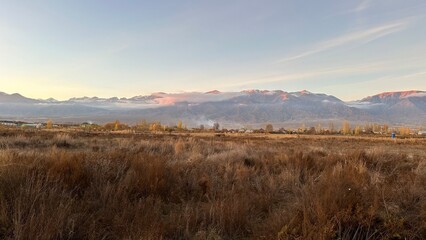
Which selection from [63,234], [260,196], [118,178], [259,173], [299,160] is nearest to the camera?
[63,234]

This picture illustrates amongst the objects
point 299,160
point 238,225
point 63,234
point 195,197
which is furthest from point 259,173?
point 63,234

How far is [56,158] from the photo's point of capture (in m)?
7.36

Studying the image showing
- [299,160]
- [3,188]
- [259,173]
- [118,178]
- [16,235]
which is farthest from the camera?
[299,160]

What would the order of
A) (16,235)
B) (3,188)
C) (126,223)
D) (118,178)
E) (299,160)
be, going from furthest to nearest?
(299,160) → (118,178) → (3,188) → (126,223) → (16,235)

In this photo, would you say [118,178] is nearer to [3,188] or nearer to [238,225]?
[3,188]

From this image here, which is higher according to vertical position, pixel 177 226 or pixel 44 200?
pixel 44 200

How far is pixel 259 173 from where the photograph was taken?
35.2ft

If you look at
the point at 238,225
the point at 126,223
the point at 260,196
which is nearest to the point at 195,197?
the point at 260,196

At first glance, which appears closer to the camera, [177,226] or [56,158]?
[177,226]

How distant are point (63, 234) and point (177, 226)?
58.3 inches

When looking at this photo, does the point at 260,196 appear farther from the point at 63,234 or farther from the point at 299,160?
the point at 299,160

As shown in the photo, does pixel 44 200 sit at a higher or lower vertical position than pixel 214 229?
higher

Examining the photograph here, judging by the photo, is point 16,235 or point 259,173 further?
point 259,173

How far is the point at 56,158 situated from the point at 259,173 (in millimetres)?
5706
